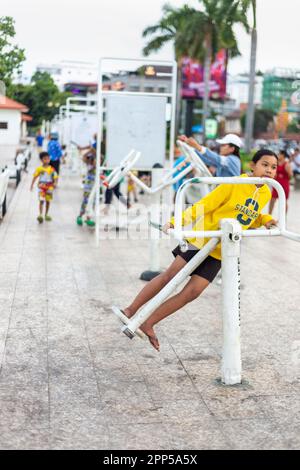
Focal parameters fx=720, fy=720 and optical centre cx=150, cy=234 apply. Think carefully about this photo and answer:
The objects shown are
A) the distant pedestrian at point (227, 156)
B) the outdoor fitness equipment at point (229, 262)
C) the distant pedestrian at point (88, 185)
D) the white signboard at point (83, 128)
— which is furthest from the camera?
the white signboard at point (83, 128)

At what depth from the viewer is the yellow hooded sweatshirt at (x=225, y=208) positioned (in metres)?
4.70

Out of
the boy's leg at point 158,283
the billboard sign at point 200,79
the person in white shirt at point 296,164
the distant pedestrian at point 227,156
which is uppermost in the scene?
the billboard sign at point 200,79

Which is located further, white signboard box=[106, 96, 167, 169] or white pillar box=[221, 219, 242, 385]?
white signboard box=[106, 96, 167, 169]

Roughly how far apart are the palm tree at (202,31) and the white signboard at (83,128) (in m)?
22.1

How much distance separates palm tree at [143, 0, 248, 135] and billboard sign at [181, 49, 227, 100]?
41.5ft

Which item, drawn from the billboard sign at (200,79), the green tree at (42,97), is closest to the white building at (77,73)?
the green tree at (42,97)

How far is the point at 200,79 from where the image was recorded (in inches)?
2884

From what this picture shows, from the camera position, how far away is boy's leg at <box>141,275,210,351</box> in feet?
15.4

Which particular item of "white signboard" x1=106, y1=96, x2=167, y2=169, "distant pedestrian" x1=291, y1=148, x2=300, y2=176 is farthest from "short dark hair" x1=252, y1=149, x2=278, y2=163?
"distant pedestrian" x1=291, y1=148, x2=300, y2=176

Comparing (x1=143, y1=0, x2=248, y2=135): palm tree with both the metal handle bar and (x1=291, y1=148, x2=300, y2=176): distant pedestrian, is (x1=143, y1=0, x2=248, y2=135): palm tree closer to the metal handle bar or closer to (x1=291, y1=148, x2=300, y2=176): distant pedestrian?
(x1=291, y1=148, x2=300, y2=176): distant pedestrian

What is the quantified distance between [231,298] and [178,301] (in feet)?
1.51

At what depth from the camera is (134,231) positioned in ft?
41.0

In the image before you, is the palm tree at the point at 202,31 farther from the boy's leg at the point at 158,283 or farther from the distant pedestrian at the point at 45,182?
the boy's leg at the point at 158,283

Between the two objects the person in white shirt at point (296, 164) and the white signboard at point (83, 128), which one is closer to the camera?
the white signboard at point (83, 128)
